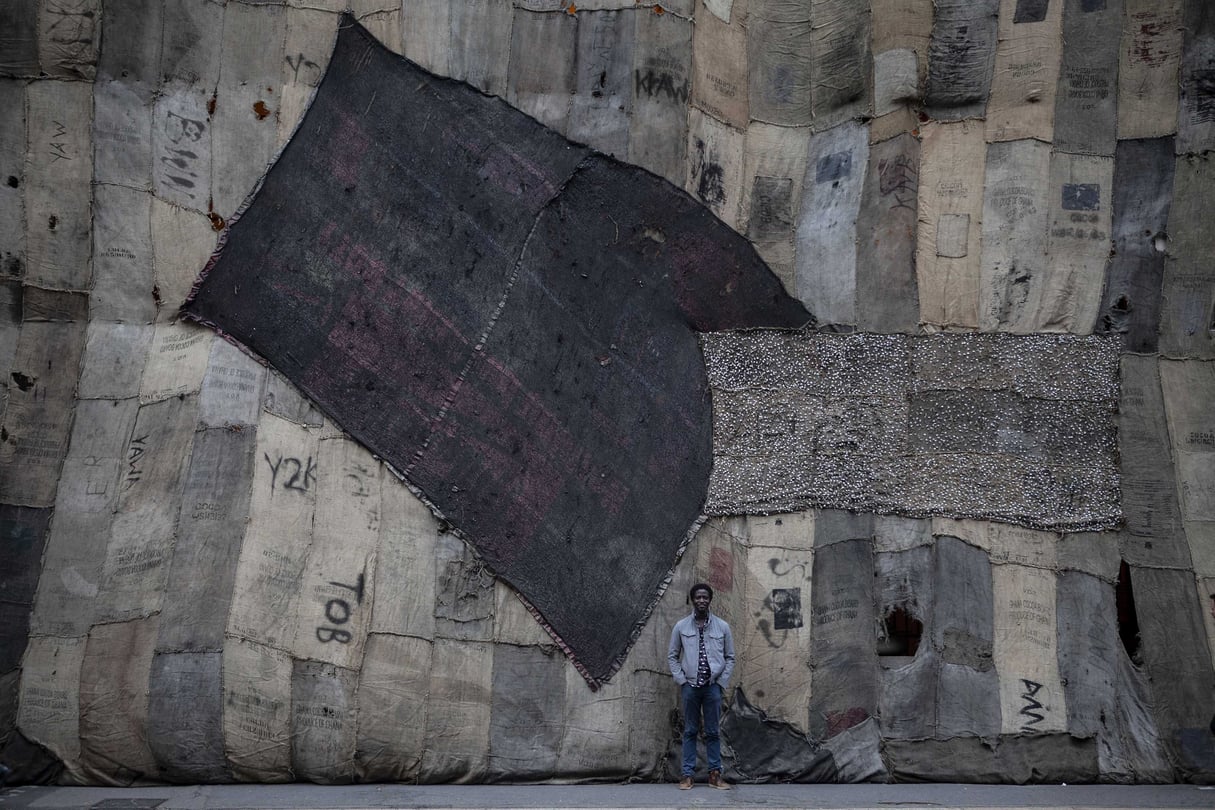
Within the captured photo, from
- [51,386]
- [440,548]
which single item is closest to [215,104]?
[51,386]

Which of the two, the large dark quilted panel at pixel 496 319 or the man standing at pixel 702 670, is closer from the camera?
the man standing at pixel 702 670

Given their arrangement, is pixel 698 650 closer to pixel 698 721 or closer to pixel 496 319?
pixel 698 721

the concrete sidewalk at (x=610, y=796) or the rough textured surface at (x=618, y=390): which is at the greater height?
the rough textured surface at (x=618, y=390)

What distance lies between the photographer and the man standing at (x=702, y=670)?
5641 millimetres

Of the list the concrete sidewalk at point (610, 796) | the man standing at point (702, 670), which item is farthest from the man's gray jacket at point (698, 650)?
the concrete sidewalk at point (610, 796)

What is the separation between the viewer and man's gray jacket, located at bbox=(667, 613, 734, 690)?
5.64 meters

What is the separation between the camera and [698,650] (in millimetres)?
5672

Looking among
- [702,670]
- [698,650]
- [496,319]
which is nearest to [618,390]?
[496,319]

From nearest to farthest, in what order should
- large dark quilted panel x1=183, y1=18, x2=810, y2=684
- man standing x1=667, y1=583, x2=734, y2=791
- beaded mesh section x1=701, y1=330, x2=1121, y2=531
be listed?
man standing x1=667, y1=583, x2=734, y2=791
large dark quilted panel x1=183, y1=18, x2=810, y2=684
beaded mesh section x1=701, y1=330, x2=1121, y2=531

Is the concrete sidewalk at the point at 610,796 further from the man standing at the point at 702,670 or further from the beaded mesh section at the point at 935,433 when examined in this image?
the beaded mesh section at the point at 935,433

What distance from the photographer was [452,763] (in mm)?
5832

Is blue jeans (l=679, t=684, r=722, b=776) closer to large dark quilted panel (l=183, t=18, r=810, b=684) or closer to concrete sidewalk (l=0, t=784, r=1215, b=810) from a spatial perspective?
concrete sidewalk (l=0, t=784, r=1215, b=810)

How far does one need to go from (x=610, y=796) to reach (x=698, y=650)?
0.91 m

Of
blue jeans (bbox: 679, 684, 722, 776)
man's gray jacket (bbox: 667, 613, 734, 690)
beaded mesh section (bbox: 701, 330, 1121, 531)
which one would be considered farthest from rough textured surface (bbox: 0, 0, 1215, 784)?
man's gray jacket (bbox: 667, 613, 734, 690)
